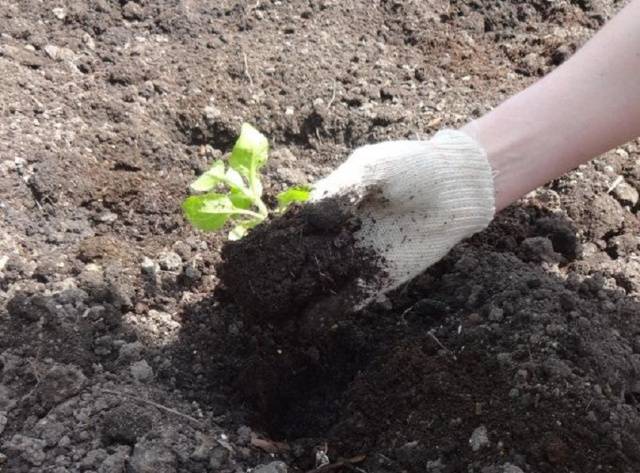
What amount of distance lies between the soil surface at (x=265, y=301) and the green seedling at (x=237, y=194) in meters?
0.19

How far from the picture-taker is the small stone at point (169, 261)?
7.14 ft

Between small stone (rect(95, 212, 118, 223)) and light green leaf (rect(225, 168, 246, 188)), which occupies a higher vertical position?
light green leaf (rect(225, 168, 246, 188))

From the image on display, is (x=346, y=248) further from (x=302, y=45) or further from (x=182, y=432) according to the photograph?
(x=302, y=45)

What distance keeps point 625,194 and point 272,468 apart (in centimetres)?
147

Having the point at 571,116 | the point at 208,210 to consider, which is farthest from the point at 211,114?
the point at 571,116

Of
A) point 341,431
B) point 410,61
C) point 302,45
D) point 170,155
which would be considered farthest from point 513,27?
point 341,431

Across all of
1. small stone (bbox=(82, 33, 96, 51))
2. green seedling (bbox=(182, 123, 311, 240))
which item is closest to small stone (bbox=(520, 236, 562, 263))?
green seedling (bbox=(182, 123, 311, 240))

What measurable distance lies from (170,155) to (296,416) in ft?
3.07

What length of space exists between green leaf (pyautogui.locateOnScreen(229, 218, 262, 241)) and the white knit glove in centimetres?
28

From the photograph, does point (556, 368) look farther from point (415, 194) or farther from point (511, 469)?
point (415, 194)

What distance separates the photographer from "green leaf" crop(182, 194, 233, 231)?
204cm

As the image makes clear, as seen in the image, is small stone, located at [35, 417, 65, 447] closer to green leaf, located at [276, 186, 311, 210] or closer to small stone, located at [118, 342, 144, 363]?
small stone, located at [118, 342, 144, 363]

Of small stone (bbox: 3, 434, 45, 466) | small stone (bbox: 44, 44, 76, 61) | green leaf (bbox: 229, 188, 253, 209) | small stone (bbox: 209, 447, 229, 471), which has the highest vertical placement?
small stone (bbox: 44, 44, 76, 61)

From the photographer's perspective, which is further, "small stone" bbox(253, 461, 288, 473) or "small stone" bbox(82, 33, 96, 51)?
"small stone" bbox(82, 33, 96, 51)
